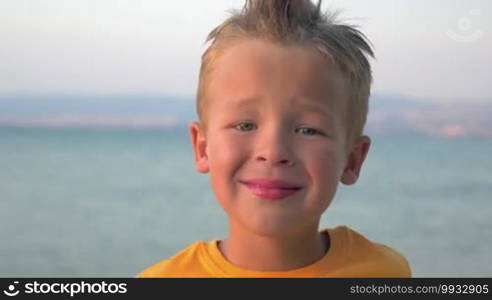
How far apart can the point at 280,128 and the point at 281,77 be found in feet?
0.36

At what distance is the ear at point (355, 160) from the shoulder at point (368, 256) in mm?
193

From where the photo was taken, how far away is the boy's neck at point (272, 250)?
5.85 feet

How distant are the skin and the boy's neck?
0.04 ft

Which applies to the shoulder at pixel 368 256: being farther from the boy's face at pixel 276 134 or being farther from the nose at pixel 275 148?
the nose at pixel 275 148

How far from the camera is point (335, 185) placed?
1.74 metres

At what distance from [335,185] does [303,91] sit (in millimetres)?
235

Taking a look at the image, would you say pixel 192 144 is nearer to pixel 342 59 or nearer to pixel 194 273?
pixel 194 273

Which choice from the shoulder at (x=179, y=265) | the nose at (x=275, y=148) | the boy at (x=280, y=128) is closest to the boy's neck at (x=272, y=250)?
the boy at (x=280, y=128)

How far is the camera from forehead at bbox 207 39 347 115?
1646mm

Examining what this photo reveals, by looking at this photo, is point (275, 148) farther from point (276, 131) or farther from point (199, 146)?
point (199, 146)

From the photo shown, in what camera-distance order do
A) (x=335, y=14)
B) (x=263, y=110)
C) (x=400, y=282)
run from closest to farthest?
(x=263, y=110) < (x=335, y=14) < (x=400, y=282)

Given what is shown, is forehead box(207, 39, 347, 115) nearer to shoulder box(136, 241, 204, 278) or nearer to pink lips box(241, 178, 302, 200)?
pink lips box(241, 178, 302, 200)

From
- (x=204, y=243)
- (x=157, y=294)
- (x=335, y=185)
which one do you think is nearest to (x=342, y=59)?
(x=335, y=185)

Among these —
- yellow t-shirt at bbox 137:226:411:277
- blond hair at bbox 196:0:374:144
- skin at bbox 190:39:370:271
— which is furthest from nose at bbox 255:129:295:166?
yellow t-shirt at bbox 137:226:411:277
